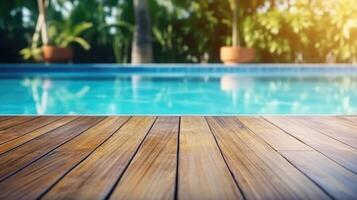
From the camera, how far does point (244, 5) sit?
39.4ft

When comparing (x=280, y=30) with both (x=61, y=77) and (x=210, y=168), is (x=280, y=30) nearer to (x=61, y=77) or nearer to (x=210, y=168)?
(x=61, y=77)

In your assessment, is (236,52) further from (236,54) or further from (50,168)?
(50,168)

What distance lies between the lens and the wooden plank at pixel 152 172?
56.4 inches

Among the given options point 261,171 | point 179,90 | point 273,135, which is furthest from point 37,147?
point 179,90

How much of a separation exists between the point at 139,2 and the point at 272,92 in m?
5.79

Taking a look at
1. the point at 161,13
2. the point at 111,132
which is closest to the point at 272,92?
the point at 111,132

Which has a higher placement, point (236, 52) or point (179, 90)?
point (236, 52)

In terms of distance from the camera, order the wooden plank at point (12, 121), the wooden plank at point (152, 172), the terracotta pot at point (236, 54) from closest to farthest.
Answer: the wooden plank at point (152, 172), the wooden plank at point (12, 121), the terracotta pot at point (236, 54)

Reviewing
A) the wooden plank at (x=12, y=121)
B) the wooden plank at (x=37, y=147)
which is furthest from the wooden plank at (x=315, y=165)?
the wooden plank at (x=12, y=121)

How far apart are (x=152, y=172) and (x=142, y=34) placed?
9949 mm

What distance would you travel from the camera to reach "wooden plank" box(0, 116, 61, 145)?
239cm

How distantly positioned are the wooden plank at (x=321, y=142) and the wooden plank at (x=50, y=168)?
4.04 ft

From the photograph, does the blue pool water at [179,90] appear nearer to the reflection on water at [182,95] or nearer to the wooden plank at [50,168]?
the reflection on water at [182,95]

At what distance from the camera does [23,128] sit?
2.69 metres
